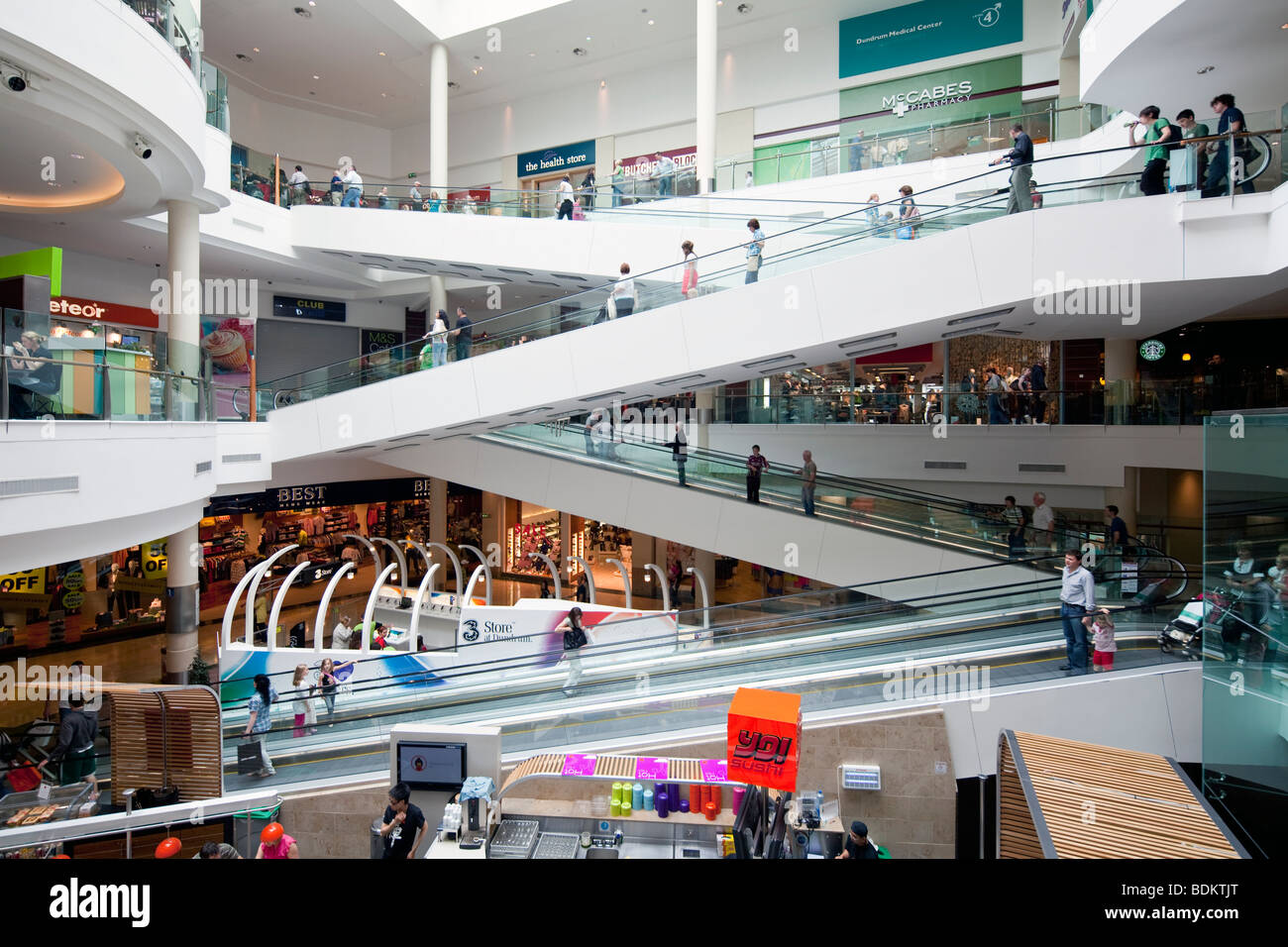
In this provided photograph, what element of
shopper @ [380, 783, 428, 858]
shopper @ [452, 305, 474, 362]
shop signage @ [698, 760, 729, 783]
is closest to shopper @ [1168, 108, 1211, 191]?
shop signage @ [698, 760, 729, 783]

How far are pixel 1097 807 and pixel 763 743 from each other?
2.37 meters

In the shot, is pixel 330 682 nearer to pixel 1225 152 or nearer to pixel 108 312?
pixel 108 312

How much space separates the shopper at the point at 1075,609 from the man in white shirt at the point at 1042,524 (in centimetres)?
363

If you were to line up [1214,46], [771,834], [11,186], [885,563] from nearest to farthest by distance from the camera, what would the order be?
1. [771,834]
2. [1214,46]
3. [11,186]
4. [885,563]

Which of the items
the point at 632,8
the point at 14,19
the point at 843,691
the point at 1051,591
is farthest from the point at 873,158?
the point at 14,19

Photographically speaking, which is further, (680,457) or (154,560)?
(154,560)

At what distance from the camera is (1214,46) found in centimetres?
877

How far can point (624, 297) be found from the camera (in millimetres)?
11336

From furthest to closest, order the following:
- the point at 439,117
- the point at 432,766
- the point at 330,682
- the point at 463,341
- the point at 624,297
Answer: the point at 439,117 → the point at 463,341 → the point at 624,297 → the point at 330,682 → the point at 432,766

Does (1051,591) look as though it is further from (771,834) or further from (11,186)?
(11,186)

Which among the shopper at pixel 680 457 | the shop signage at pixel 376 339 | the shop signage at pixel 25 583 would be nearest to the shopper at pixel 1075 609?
the shopper at pixel 680 457

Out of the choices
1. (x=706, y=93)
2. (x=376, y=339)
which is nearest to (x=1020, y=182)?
(x=706, y=93)
